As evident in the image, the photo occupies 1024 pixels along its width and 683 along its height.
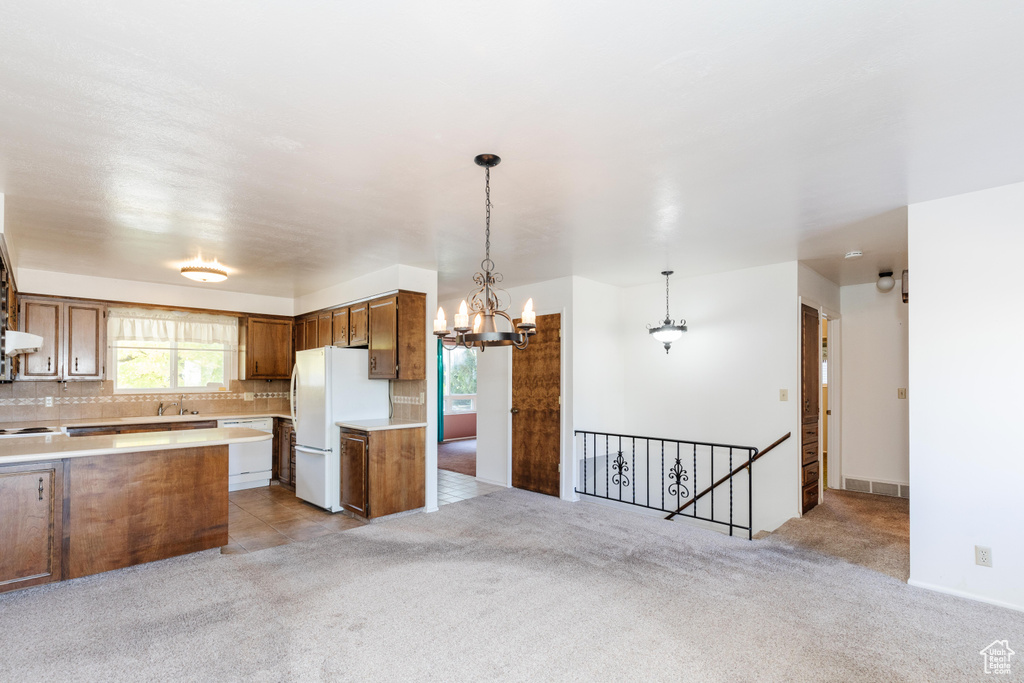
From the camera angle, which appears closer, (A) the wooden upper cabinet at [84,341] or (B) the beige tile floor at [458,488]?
(A) the wooden upper cabinet at [84,341]

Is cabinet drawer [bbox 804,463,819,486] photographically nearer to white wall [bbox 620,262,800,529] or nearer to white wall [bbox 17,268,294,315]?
white wall [bbox 620,262,800,529]

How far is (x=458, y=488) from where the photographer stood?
20.4 ft

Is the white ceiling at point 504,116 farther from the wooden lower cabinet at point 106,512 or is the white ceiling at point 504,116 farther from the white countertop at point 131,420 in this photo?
the white countertop at point 131,420

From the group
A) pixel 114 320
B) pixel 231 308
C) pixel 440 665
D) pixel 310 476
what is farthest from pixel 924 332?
pixel 114 320

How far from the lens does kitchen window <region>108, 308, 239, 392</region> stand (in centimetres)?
595

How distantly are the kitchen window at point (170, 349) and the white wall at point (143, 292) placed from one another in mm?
144

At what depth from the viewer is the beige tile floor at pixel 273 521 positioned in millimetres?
4223

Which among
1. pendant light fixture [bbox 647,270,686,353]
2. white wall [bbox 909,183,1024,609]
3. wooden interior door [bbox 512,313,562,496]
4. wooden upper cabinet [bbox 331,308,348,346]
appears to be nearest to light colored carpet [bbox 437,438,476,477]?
wooden interior door [bbox 512,313,562,496]

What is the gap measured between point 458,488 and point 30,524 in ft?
12.6

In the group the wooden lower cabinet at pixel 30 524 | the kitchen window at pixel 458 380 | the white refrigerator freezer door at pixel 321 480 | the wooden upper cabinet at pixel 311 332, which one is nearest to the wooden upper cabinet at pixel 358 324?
the wooden upper cabinet at pixel 311 332

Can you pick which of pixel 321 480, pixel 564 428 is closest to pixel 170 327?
pixel 321 480

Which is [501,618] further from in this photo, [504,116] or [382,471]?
[504,116]

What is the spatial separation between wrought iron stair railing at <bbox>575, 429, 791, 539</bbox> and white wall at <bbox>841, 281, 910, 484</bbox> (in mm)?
1672

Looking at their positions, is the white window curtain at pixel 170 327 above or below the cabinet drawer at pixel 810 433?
above
